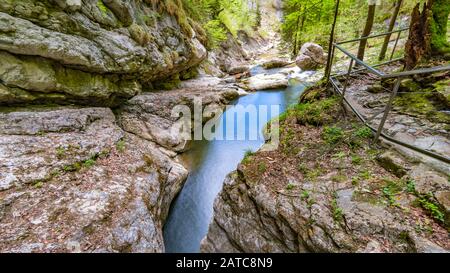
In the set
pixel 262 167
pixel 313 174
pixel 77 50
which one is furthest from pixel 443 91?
pixel 77 50

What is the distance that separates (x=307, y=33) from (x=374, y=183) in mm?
20263

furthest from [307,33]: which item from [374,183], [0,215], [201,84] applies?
[0,215]

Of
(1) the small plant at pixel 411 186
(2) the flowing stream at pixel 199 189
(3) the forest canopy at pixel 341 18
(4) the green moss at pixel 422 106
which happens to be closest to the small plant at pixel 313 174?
(1) the small plant at pixel 411 186

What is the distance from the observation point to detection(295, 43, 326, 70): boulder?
59.1ft

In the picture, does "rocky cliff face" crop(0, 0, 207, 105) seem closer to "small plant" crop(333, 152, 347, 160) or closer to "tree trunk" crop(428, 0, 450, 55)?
"small plant" crop(333, 152, 347, 160)

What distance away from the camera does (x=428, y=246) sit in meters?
2.33

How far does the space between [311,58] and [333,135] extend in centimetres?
1566

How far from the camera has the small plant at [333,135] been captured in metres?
4.55

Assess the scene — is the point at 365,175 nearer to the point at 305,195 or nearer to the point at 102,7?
the point at 305,195

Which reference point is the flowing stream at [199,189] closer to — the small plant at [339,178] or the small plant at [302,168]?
the small plant at [302,168]

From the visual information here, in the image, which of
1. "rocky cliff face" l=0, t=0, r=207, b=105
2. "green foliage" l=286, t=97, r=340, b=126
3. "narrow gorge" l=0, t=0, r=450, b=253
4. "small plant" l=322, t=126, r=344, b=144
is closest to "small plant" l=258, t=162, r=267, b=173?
"narrow gorge" l=0, t=0, r=450, b=253

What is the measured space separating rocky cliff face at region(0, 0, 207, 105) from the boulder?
12619 mm

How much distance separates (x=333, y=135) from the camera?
185 inches

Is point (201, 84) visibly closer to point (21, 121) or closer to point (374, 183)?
point (21, 121)
